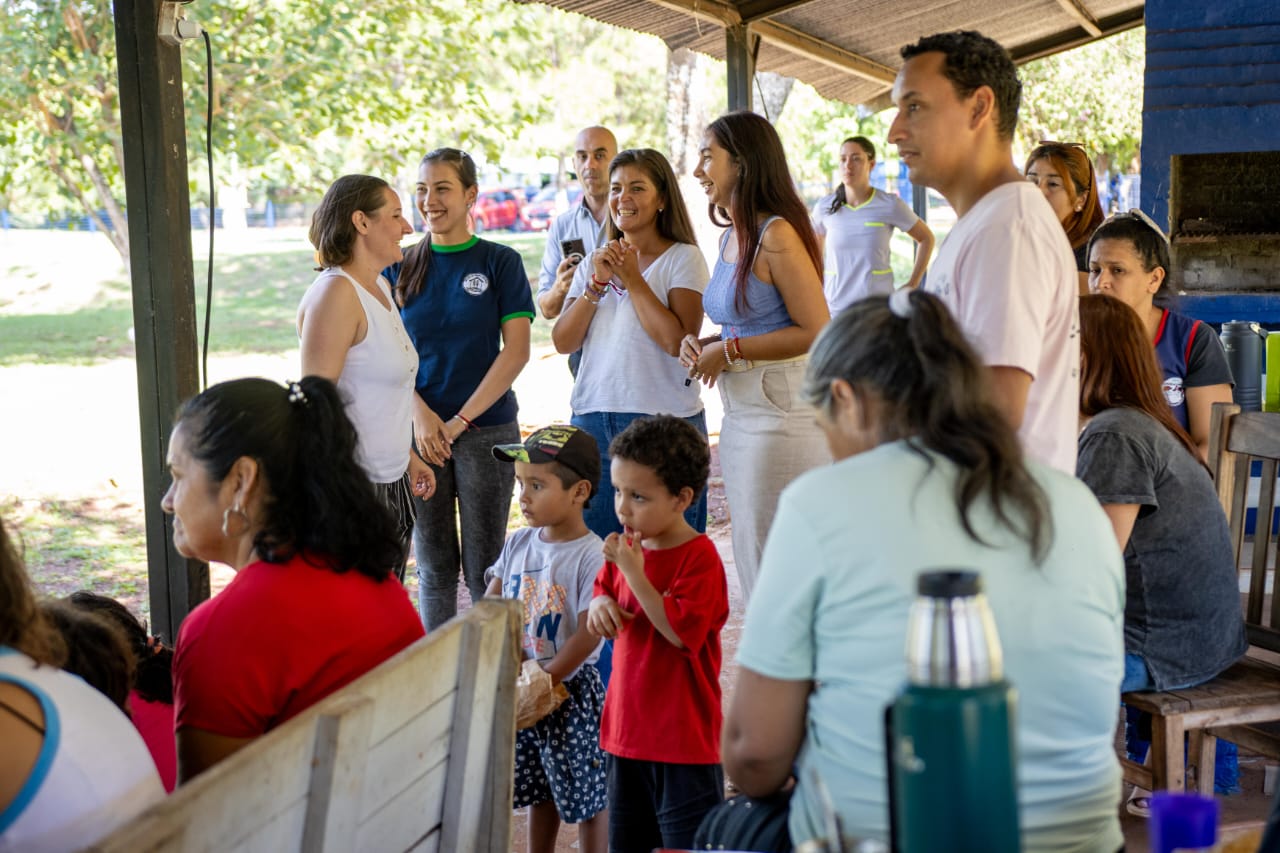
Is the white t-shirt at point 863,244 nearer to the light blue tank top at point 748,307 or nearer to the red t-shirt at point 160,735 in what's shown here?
the light blue tank top at point 748,307

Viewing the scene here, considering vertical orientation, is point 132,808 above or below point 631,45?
below

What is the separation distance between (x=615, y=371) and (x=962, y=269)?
70.9 inches

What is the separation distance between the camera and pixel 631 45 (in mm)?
34156

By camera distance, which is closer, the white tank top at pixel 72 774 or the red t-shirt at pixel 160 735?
the white tank top at pixel 72 774

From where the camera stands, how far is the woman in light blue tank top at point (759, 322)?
11.2 ft

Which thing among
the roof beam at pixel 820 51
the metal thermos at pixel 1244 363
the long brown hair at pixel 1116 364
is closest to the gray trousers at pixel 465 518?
the long brown hair at pixel 1116 364

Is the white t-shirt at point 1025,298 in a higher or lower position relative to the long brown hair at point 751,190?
lower

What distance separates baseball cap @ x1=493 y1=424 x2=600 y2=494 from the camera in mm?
2982

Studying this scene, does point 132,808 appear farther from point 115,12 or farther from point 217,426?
point 115,12

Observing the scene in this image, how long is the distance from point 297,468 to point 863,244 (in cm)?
636

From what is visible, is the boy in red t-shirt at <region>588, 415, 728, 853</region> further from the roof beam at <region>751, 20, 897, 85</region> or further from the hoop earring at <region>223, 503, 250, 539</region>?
the roof beam at <region>751, 20, 897, 85</region>

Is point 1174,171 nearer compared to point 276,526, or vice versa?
point 276,526

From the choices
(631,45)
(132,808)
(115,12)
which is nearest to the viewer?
(132,808)

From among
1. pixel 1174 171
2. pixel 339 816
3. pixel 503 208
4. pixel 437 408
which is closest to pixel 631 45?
pixel 503 208
